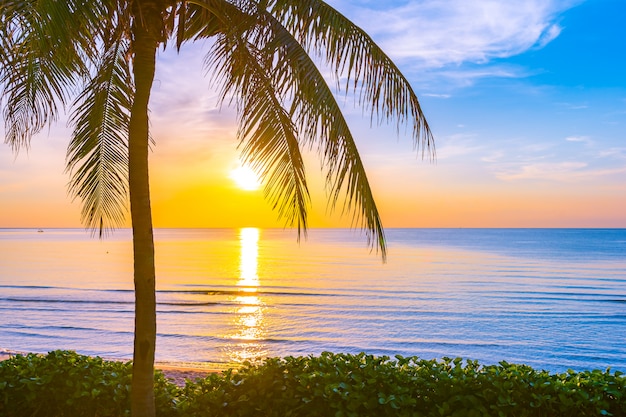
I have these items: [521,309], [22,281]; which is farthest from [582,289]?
[22,281]

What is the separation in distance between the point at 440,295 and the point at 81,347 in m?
20.4

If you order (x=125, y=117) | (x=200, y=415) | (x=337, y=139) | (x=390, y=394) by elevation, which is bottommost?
(x=200, y=415)

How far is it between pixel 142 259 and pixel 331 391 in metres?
2.32

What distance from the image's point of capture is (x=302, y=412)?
5426 mm

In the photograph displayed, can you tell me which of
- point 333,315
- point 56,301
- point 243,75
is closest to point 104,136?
point 243,75

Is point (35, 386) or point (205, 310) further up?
point (35, 386)

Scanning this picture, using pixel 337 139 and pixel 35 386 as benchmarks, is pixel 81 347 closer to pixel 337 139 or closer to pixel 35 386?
pixel 35 386

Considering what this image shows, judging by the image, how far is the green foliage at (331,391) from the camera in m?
5.17

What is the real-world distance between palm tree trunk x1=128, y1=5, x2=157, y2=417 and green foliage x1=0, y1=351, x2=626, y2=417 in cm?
73

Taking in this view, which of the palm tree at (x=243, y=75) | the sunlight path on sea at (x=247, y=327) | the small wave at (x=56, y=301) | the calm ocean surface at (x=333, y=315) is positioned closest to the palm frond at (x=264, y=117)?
the palm tree at (x=243, y=75)

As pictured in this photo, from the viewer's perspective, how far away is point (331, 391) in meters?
5.30

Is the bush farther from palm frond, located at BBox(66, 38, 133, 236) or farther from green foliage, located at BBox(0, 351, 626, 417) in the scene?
palm frond, located at BBox(66, 38, 133, 236)

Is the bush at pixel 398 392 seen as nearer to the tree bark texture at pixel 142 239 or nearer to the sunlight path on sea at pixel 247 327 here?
the tree bark texture at pixel 142 239

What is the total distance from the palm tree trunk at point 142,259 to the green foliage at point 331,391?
729 millimetres
